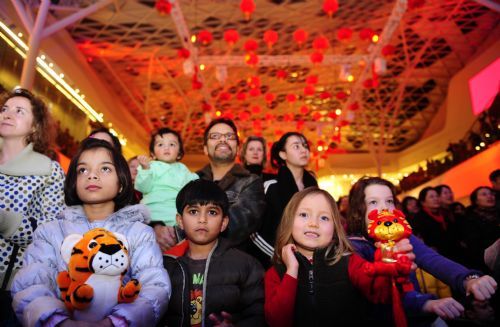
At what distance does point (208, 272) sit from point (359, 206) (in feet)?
3.80

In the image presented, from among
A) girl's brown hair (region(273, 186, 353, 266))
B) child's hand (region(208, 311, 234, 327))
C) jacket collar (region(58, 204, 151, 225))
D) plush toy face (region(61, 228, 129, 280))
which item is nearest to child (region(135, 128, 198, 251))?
jacket collar (region(58, 204, 151, 225))

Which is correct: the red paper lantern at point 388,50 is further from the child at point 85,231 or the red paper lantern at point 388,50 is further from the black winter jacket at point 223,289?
the child at point 85,231

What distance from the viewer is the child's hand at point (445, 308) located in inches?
73.2

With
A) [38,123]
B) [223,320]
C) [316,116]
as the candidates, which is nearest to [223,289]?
[223,320]

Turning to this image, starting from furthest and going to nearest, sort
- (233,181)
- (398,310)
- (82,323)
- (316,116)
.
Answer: (316,116) → (233,181) → (398,310) → (82,323)

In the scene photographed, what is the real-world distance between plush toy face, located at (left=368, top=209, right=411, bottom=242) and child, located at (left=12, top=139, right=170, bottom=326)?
3.38 feet

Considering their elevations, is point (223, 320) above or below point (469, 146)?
below

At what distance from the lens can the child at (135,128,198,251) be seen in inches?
127

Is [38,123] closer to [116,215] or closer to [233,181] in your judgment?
[116,215]

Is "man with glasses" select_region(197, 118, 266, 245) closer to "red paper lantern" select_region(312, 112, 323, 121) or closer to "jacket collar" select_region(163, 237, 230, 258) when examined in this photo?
"jacket collar" select_region(163, 237, 230, 258)

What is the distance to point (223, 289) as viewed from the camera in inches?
87.7

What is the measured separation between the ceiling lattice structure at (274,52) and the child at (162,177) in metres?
5.64

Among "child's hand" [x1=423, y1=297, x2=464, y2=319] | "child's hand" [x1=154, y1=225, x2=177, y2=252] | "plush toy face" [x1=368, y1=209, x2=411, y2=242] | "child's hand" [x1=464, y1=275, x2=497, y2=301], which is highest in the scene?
"plush toy face" [x1=368, y1=209, x2=411, y2=242]

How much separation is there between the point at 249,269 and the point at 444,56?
55.9 ft
